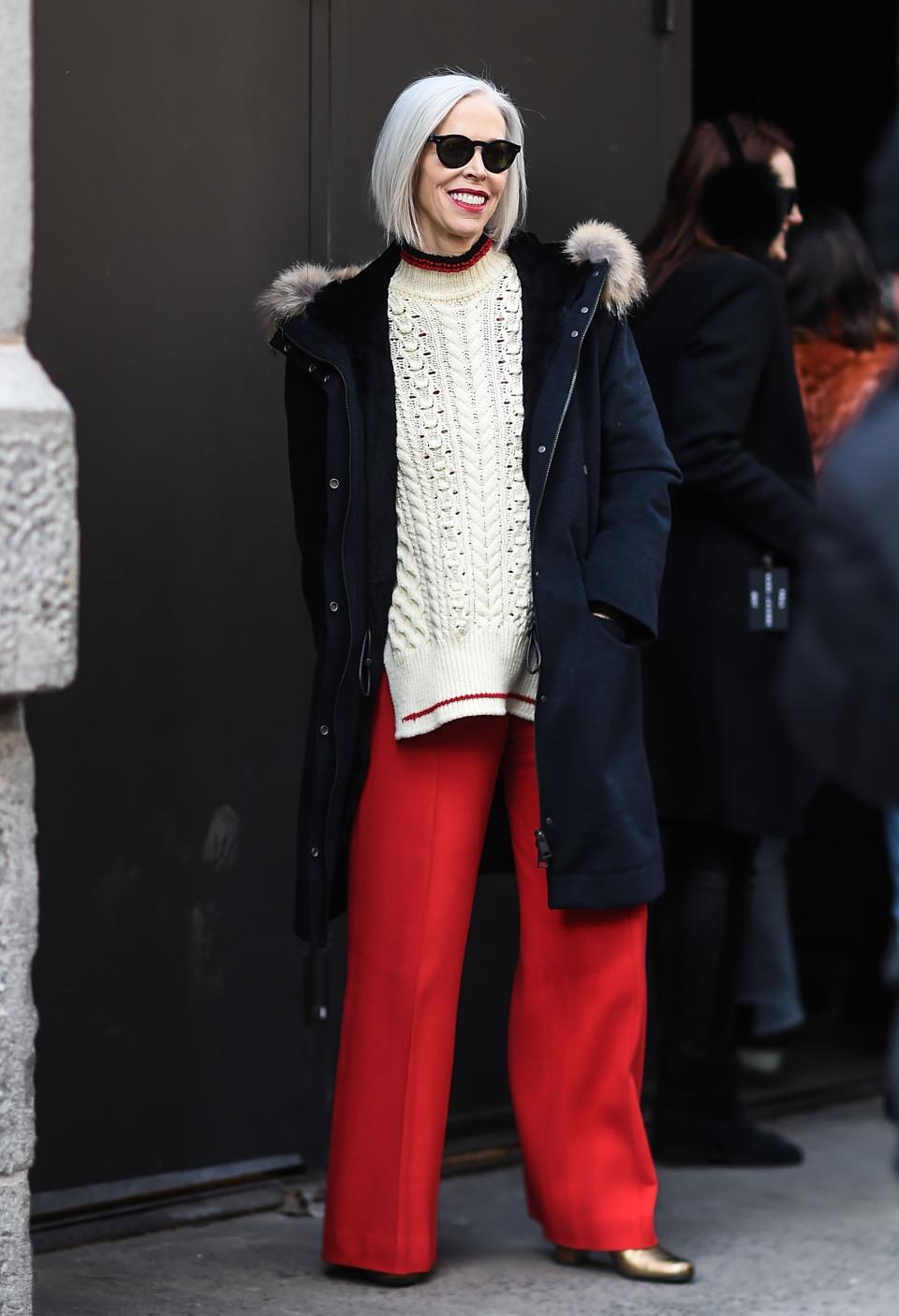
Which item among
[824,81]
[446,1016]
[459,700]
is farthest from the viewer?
[824,81]

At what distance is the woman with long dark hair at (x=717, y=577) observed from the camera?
4.52 meters

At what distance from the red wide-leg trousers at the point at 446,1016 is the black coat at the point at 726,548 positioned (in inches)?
31.7

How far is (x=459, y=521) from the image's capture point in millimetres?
3775

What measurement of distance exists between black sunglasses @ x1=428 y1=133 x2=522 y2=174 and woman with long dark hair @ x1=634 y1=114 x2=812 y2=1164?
84cm

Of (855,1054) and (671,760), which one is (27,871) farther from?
(855,1054)

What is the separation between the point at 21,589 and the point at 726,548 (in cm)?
211

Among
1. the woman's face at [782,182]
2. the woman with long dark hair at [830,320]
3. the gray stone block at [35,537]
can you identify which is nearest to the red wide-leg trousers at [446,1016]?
the gray stone block at [35,537]

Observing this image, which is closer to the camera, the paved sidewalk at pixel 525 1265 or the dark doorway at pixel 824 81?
the paved sidewalk at pixel 525 1265

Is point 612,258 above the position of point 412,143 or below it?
below

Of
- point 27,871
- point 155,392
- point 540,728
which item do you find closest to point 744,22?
point 155,392

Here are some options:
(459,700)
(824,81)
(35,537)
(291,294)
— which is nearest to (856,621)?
(35,537)

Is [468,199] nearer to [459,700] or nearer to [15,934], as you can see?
[459,700]

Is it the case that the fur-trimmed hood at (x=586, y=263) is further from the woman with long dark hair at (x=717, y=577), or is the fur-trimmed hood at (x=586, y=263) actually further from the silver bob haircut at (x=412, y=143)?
the woman with long dark hair at (x=717, y=577)

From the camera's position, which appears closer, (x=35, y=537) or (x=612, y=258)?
(x=35, y=537)
